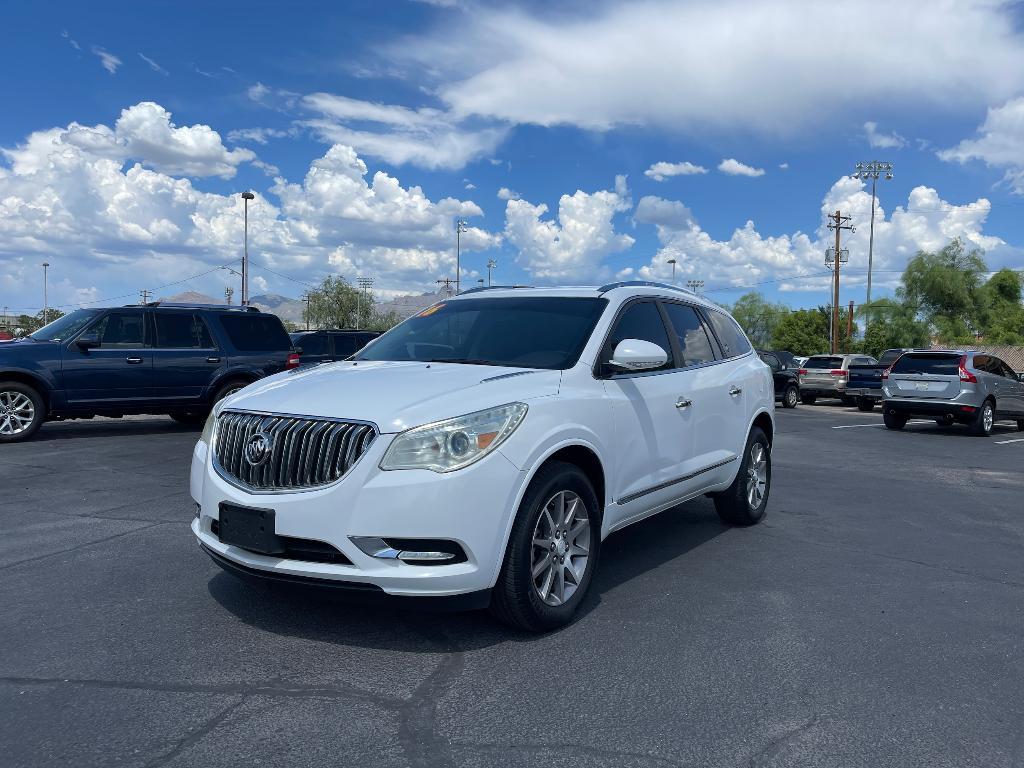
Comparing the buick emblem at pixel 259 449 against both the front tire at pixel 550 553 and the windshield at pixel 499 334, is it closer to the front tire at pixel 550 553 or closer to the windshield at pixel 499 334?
the front tire at pixel 550 553

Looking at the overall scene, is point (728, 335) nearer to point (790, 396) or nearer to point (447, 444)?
point (447, 444)

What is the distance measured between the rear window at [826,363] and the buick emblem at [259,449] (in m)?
26.7

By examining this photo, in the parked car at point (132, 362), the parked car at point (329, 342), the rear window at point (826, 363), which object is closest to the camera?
the parked car at point (132, 362)

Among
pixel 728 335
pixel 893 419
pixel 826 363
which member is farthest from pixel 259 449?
pixel 826 363

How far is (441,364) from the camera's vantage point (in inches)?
188

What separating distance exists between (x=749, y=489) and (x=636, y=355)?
268 centimetres

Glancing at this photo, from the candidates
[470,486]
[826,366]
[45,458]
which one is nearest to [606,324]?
[470,486]

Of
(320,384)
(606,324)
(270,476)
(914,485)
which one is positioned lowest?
(914,485)

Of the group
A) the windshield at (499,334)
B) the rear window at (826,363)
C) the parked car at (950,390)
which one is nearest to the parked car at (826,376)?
the rear window at (826,363)

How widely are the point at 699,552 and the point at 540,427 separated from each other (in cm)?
244

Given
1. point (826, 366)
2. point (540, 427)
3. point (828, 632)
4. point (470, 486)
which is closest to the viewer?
point (470, 486)

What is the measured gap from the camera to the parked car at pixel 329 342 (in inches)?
692

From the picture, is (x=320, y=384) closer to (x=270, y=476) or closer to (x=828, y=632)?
(x=270, y=476)

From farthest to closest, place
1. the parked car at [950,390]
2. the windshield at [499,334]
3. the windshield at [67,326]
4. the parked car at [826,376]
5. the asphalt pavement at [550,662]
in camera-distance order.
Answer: the parked car at [826,376] < the parked car at [950,390] < the windshield at [67,326] < the windshield at [499,334] < the asphalt pavement at [550,662]
